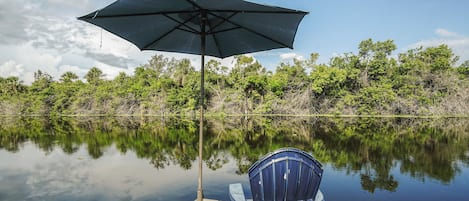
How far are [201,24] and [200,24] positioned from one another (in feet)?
0.48

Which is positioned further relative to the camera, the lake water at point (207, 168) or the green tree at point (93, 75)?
the green tree at point (93, 75)

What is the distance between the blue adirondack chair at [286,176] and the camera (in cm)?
193

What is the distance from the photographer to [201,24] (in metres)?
2.46

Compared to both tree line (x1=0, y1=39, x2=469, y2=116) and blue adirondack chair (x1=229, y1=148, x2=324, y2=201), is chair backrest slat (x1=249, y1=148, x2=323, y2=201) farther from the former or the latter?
tree line (x1=0, y1=39, x2=469, y2=116)

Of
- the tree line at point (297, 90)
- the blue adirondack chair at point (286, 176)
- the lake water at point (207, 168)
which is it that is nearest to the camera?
the blue adirondack chair at point (286, 176)

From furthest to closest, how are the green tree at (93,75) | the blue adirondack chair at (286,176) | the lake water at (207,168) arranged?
the green tree at (93,75)
the lake water at (207,168)
the blue adirondack chair at (286,176)

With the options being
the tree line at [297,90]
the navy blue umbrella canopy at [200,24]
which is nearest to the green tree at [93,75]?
the tree line at [297,90]

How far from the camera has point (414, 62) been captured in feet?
79.9

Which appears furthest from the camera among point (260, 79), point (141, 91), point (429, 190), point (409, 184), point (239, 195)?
point (141, 91)

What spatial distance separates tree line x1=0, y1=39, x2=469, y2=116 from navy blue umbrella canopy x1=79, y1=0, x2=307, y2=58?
20539 mm

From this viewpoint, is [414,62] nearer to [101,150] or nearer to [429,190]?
[429,190]

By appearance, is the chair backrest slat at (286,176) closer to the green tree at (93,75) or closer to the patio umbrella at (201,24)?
the patio umbrella at (201,24)

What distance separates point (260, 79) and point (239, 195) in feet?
71.3

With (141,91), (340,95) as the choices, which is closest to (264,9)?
(340,95)
